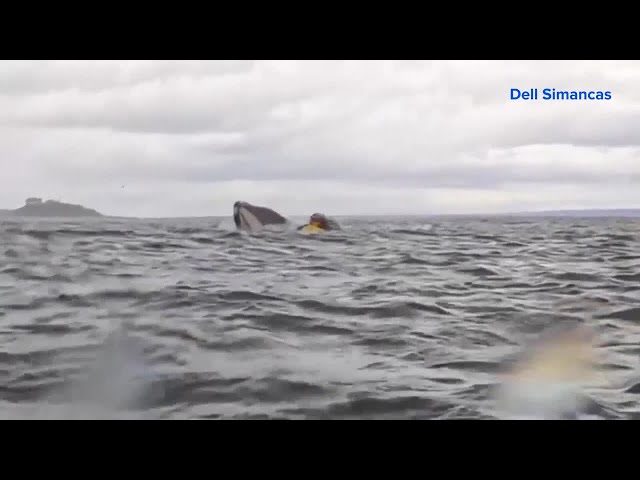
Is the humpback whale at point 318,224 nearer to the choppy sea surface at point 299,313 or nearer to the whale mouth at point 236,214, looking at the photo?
the choppy sea surface at point 299,313

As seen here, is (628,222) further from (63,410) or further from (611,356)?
(63,410)

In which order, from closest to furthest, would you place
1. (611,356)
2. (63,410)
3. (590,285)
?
(63,410)
(611,356)
(590,285)

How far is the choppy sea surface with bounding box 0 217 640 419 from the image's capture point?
4.05 m

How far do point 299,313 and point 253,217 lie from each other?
1.02m

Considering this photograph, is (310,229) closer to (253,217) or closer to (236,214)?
(253,217)

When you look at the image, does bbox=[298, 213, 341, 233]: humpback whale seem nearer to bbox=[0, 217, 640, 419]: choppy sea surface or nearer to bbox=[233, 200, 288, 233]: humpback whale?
bbox=[0, 217, 640, 419]: choppy sea surface

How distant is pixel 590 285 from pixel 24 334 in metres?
4.66

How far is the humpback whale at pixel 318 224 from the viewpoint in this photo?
4973 mm

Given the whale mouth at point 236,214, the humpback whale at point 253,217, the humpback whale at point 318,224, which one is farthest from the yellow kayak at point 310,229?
the whale mouth at point 236,214

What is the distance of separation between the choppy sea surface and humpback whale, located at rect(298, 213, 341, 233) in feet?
0.28

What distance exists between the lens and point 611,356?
4.41 meters

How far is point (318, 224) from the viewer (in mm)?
5082

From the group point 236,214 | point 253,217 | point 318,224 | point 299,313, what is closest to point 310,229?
point 318,224

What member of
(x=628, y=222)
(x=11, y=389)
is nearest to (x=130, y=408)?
(x=11, y=389)
